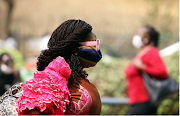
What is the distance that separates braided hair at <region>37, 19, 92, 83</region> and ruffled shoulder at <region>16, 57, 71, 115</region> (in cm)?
13

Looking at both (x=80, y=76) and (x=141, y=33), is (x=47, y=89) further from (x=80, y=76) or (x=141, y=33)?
(x=141, y=33)

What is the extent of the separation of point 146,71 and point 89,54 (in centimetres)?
257

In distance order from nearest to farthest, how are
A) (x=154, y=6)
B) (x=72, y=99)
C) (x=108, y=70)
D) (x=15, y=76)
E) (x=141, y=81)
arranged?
(x=72, y=99) → (x=141, y=81) → (x=15, y=76) → (x=108, y=70) → (x=154, y=6)

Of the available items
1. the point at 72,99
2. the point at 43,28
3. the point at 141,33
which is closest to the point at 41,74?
the point at 72,99

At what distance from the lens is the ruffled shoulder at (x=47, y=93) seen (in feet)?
4.50

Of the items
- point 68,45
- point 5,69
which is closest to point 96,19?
point 5,69

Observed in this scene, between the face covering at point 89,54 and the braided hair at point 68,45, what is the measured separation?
0.05 m

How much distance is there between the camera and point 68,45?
1626 mm

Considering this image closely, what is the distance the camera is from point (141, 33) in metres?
4.46

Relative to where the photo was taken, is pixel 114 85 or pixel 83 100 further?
pixel 114 85

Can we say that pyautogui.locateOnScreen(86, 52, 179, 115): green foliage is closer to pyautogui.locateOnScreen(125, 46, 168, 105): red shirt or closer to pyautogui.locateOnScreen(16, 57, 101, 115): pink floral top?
pyautogui.locateOnScreen(125, 46, 168, 105): red shirt

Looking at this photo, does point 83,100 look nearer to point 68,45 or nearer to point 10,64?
point 68,45

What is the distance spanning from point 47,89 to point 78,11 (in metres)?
13.9

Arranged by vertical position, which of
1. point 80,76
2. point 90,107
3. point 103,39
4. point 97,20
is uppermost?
point 97,20
